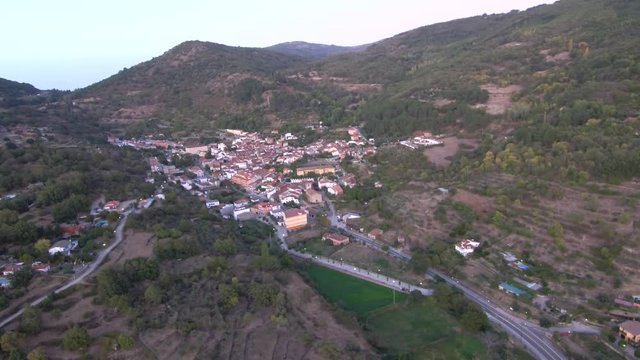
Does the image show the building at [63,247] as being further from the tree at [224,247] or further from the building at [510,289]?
the building at [510,289]

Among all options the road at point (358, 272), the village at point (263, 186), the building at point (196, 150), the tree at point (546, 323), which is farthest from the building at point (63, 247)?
the building at point (196, 150)

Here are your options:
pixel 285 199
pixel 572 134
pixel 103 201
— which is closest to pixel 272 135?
pixel 285 199

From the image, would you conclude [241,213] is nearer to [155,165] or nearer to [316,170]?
[316,170]

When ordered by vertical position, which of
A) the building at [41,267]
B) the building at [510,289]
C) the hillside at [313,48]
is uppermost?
the hillside at [313,48]

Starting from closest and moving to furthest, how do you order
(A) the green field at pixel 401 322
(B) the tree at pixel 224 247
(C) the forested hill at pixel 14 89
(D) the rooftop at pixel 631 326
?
(D) the rooftop at pixel 631 326, (A) the green field at pixel 401 322, (B) the tree at pixel 224 247, (C) the forested hill at pixel 14 89

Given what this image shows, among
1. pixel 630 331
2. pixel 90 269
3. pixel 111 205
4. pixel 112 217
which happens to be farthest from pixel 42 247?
pixel 630 331

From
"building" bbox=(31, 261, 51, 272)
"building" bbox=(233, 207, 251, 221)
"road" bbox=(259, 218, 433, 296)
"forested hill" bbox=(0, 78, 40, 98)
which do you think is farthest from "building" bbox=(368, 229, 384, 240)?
"forested hill" bbox=(0, 78, 40, 98)

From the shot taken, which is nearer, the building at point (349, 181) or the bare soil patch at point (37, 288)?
Answer: the bare soil patch at point (37, 288)
